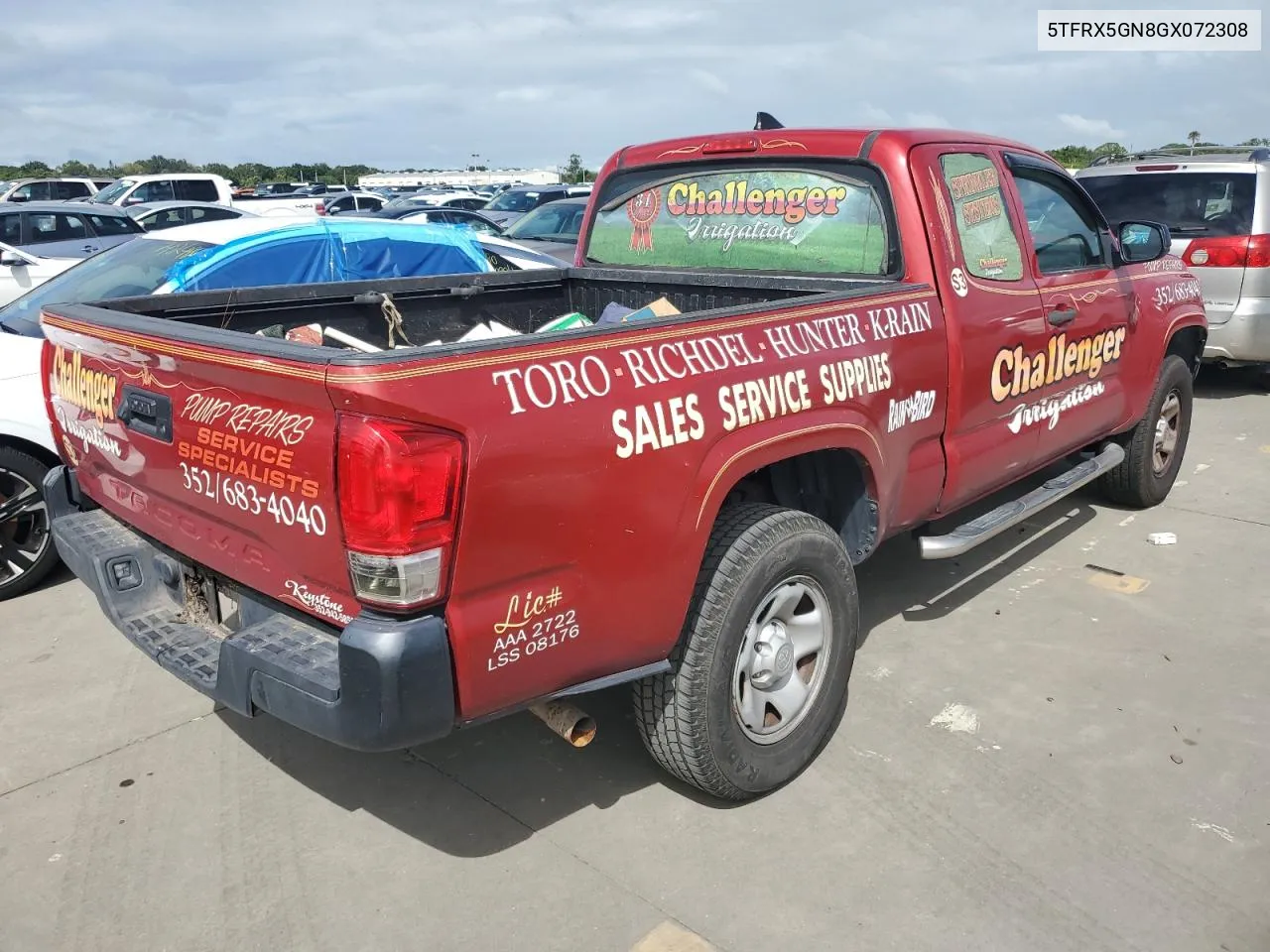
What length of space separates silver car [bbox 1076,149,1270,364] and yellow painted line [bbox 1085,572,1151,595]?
4.23m

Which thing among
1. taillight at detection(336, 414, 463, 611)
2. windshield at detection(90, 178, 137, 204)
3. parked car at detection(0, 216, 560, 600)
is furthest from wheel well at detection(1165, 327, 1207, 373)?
windshield at detection(90, 178, 137, 204)

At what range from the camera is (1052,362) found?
4227 millimetres

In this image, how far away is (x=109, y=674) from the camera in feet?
13.2

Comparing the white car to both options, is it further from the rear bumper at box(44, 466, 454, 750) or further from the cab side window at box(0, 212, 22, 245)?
the rear bumper at box(44, 466, 454, 750)

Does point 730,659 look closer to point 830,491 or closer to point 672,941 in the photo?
point 672,941

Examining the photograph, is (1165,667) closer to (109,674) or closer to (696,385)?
(696,385)

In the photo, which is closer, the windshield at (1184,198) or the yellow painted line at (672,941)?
the yellow painted line at (672,941)

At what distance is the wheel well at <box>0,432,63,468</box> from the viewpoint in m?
4.54

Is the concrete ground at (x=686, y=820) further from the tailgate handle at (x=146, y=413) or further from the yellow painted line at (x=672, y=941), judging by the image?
the tailgate handle at (x=146, y=413)

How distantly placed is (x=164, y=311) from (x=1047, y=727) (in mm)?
3450

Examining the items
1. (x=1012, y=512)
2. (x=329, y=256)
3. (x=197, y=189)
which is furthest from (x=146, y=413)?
(x=197, y=189)

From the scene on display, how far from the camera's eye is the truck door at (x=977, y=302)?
11.9ft

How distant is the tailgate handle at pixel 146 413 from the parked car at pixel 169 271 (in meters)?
2.11

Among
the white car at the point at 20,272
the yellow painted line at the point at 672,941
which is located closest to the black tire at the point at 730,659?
the yellow painted line at the point at 672,941
